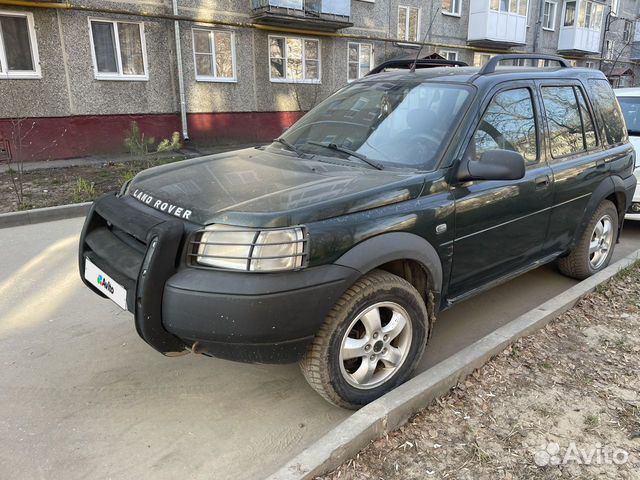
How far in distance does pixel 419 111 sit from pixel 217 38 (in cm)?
1340

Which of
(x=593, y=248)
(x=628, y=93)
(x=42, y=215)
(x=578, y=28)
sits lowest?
(x=42, y=215)

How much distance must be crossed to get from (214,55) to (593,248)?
13276 mm

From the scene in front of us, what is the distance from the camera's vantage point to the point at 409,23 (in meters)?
19.8

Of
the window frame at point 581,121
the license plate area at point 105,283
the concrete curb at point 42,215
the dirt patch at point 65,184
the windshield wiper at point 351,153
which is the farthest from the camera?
the dirt patch at point 65,184

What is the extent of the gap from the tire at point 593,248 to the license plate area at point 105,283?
3.65m

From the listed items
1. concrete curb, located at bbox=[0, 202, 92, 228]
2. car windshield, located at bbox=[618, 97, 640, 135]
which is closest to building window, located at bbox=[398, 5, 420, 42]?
car windshield, located at bbox=[618, 97, 640, 135]

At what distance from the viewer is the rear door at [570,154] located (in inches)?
146

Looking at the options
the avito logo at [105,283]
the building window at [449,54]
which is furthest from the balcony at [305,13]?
the avito logo at [105,283]

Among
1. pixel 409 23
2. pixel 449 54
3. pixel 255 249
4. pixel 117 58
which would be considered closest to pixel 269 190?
pixel 255 249

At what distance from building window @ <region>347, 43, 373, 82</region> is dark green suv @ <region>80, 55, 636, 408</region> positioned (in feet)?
49.4

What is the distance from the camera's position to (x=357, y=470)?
215 cm

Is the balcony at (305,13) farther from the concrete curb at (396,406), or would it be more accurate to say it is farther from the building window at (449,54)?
the concrete curb at (396,406)

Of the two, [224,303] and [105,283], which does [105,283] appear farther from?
[224,303]

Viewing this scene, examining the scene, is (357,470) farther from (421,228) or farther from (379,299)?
(421,228)
